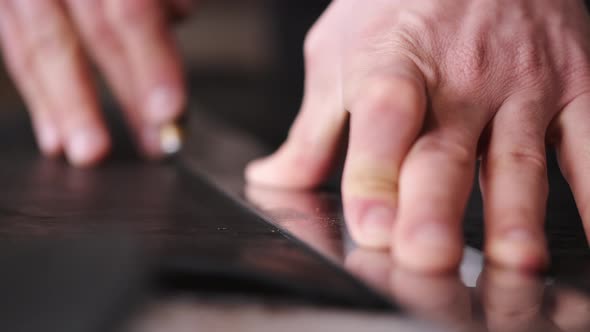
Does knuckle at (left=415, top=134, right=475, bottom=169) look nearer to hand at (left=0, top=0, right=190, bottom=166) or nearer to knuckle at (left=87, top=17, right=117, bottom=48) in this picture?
hand at (left=0, top=0, right=190, bottom=166)

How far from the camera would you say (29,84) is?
147cm

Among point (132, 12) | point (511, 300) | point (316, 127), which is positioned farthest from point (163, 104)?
point (511, 300)

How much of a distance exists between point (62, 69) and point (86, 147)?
230mm

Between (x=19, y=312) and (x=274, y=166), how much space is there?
0.53 meters

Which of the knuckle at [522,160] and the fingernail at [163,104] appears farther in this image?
the fingernail at [163,104]

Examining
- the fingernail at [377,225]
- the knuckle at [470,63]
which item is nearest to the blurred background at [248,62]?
the knuckle at [470,63]

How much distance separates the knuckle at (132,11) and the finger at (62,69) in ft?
0.38

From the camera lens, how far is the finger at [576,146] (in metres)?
0.59

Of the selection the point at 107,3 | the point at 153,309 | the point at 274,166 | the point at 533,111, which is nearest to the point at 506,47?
the point at 533,111

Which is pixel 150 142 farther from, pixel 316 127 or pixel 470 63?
pixel 470 63

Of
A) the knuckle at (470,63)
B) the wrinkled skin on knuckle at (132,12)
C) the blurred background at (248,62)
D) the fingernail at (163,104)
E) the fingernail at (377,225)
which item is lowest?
the blurred background at (248,62)

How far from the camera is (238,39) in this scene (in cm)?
477

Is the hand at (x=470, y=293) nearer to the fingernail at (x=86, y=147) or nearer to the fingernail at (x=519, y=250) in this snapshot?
the fingernail at (x=519, y=250)

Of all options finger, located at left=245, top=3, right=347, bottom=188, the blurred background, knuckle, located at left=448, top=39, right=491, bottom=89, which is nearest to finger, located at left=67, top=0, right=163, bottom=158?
the blurred background
